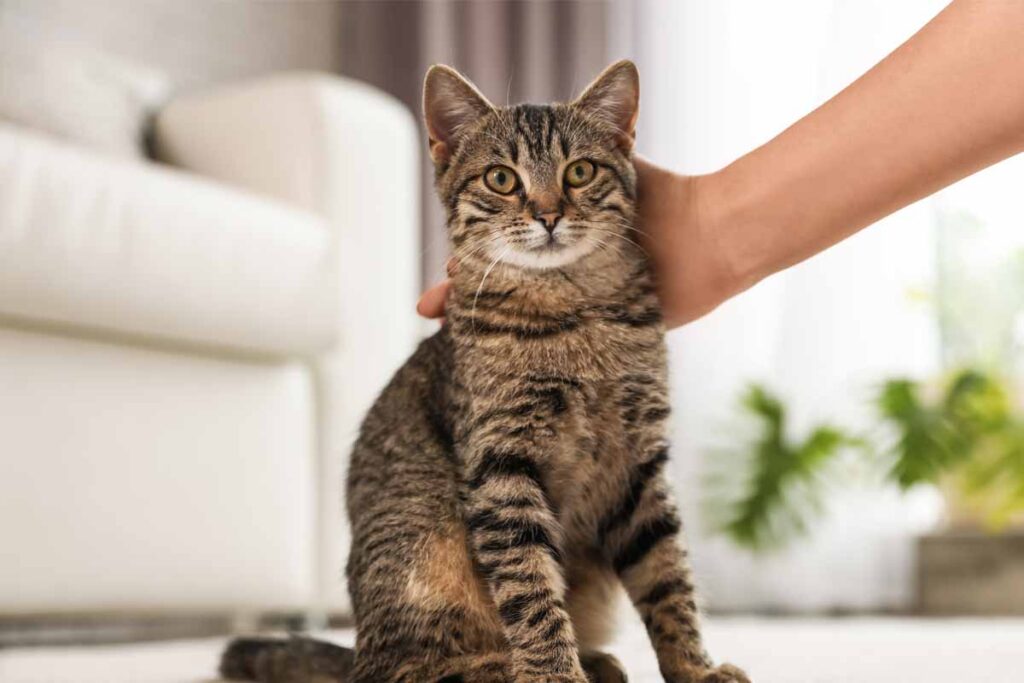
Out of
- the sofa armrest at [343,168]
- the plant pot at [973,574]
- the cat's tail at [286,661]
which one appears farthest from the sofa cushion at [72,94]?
the plant pot at [973,574]

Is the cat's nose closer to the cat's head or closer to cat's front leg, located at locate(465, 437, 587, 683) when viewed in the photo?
the cat's head

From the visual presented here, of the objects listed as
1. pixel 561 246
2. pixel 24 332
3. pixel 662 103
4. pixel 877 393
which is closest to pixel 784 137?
pixel 561 246

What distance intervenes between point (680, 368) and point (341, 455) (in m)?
1.48

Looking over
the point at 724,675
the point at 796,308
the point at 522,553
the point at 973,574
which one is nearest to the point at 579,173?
the point at 522,553

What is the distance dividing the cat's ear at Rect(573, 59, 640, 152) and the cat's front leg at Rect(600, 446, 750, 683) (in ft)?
1.24

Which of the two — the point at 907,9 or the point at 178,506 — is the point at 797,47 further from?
the point at 178,506

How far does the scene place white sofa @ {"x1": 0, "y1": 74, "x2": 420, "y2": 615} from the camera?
1.76 meters

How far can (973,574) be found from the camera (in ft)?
9.50

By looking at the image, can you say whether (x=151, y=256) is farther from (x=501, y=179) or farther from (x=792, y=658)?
(x=792, y=658)

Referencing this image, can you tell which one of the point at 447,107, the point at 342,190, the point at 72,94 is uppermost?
the point at 72,94

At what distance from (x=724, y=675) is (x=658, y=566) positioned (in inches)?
5.3

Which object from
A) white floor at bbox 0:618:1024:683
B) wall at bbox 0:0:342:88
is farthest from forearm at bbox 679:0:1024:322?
wall at bbox 0:0:342:88

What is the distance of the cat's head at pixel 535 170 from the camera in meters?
1.23

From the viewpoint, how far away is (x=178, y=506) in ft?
6.32
